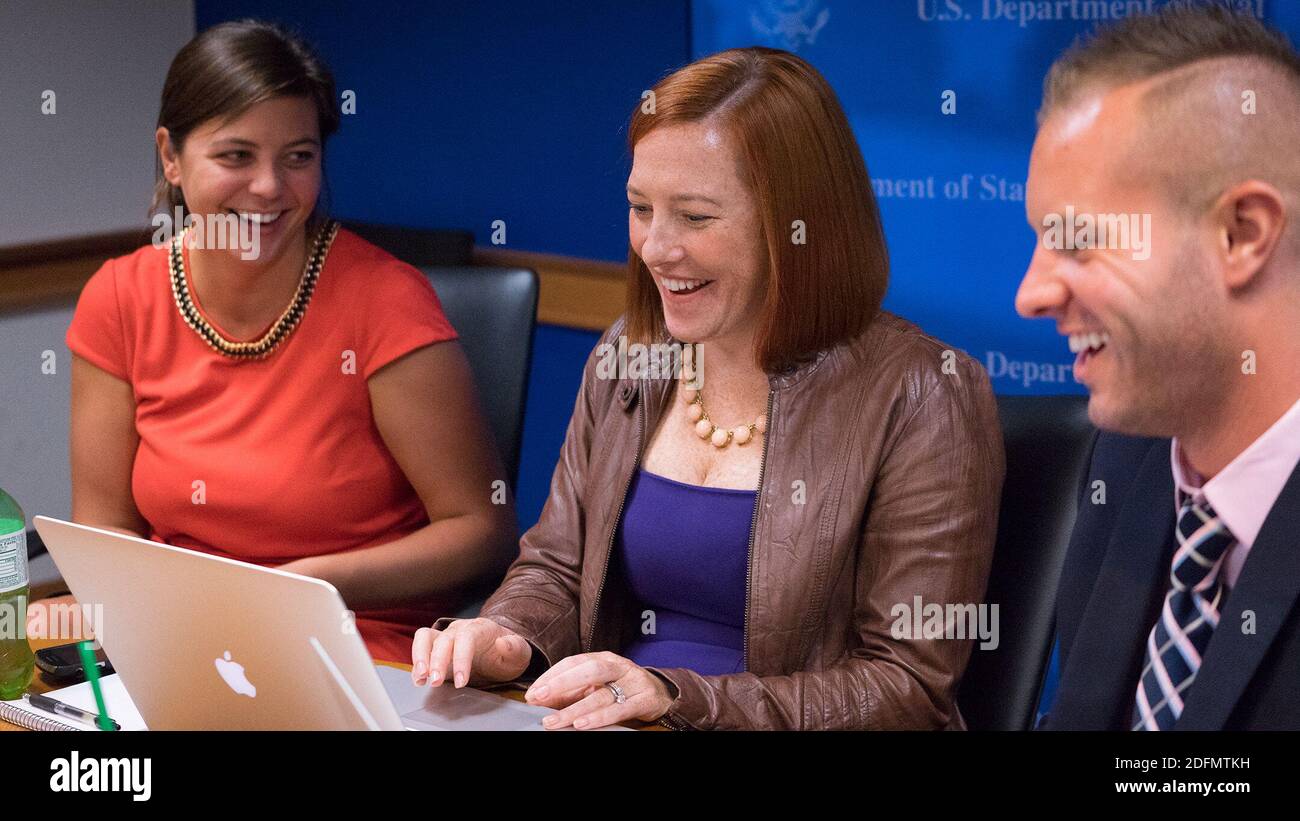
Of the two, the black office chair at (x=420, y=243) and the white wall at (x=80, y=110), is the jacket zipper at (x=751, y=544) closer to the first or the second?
the black office chair at (x=420, y=243)

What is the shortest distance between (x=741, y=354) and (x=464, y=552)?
648 mm

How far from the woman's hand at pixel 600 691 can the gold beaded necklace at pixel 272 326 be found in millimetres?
1053

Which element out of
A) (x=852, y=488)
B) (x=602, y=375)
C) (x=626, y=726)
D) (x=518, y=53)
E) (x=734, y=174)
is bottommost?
(x=626, y=726)

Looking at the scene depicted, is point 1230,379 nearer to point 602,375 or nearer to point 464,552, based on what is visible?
point 602,375

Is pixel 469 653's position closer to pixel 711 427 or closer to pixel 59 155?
pixel 711 427

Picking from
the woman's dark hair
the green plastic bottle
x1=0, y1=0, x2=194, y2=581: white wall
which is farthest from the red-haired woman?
x1=0, y1=0, x2=194, y2=581: white wall

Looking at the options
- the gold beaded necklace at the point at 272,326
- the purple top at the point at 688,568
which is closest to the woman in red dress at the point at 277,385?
the gold beaded necklace at the point at 272,326

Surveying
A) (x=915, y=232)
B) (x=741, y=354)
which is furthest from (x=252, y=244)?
(x=915, y=232)

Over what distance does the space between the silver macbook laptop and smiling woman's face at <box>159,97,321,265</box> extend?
3.54ft

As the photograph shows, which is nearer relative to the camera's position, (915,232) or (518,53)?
(915,232)

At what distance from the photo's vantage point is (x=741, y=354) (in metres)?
2.05

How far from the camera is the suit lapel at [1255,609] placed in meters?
1.23

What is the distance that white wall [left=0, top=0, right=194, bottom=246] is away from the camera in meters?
4.05

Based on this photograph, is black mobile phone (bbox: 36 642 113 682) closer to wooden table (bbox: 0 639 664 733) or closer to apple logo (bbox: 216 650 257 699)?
wooden table (bbox: 0 639 664 733)
